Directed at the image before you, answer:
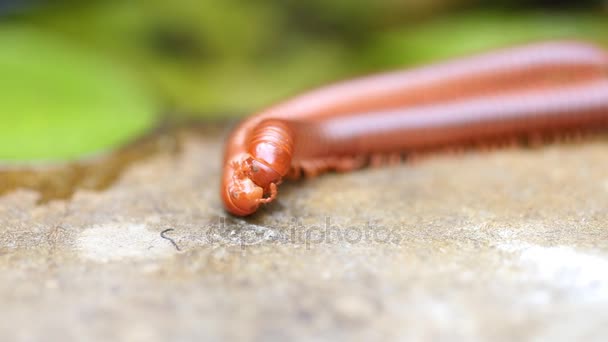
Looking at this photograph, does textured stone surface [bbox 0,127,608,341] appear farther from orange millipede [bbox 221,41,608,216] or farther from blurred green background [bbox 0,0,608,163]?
blurred green background [bbox 0,0,608,163]

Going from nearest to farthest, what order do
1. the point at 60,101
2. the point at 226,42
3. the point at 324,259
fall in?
the point at 324,259 < the point at 60,101 < the point at 226,42

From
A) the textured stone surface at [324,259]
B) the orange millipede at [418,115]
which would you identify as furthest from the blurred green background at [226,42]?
the textured stone surface at [324,259]

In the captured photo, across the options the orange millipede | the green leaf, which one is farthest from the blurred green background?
the orange millipede

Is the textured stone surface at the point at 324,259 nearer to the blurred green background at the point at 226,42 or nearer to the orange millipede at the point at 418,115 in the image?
the orange millipede at the point at 418,115

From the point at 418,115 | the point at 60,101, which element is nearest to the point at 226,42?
the point at 60,101

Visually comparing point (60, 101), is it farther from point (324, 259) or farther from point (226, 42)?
point (324, 259)

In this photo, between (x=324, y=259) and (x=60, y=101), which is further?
(x=60, y=101)

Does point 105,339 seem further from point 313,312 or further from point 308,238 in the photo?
point 308,238

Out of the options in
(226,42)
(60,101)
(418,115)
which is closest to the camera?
(418,115)
